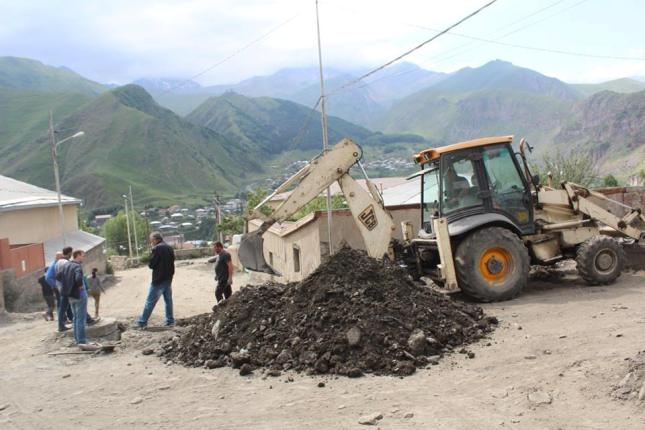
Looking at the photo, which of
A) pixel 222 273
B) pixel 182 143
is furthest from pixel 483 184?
pixel 182 143

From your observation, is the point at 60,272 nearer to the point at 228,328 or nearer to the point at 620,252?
the point at 228,328

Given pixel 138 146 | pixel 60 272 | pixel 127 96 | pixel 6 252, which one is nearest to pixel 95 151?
pixel 138 146

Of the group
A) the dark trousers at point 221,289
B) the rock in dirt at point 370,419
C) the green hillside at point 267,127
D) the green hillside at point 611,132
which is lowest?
the rock in dirt at point 370,419

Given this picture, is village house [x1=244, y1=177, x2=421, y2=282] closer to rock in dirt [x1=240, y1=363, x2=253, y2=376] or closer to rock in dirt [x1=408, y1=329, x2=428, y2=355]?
rock in dirt [x1=408, y1=329, x2=428, y2=355]

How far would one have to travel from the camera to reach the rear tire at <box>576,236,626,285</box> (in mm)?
9648

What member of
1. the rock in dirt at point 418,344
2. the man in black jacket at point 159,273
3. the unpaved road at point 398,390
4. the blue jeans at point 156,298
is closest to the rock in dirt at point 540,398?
the unpaved road at point 398,390

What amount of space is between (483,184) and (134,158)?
373 feet

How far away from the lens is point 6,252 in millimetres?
19781

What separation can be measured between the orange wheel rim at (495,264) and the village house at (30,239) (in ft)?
51.7

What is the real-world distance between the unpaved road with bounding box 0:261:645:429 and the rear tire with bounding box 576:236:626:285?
1375 millimetres

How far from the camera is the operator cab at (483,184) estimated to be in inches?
378

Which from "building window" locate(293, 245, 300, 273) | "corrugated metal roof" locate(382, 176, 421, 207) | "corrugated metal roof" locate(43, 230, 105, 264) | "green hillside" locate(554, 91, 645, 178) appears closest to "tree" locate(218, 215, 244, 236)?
"corrugated metal roof" locate(43, 230, 105, 264)

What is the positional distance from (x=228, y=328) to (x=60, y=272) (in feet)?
9.74

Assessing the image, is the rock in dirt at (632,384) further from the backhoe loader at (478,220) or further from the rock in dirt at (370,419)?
the backhoe loader at (478,220)
